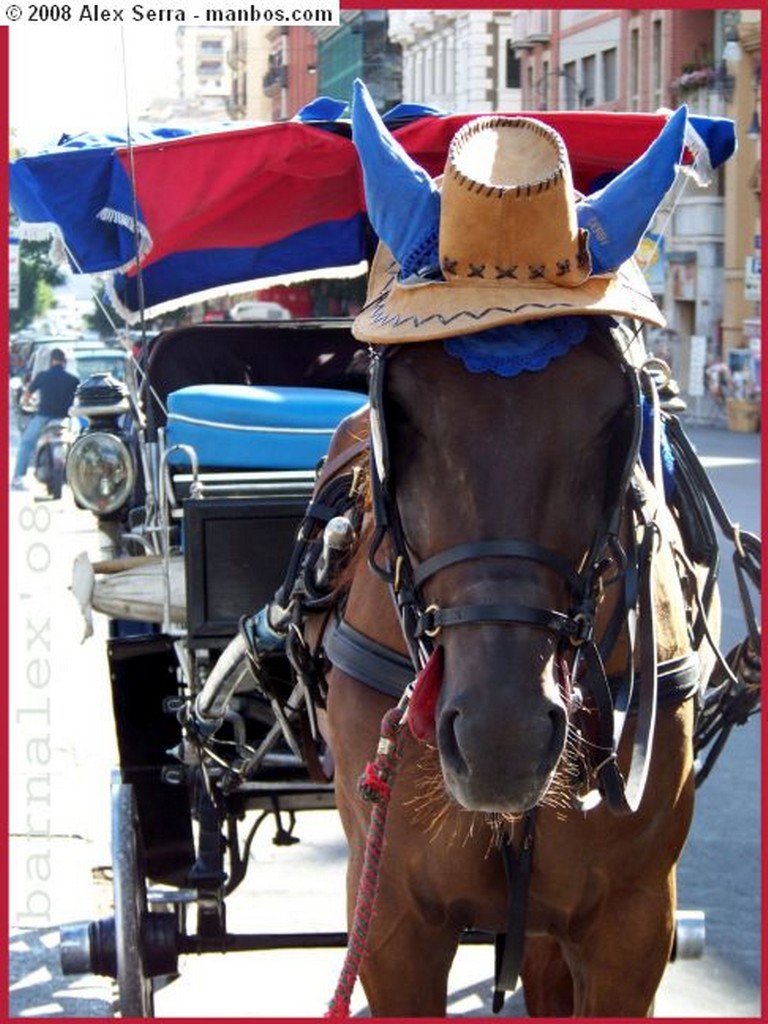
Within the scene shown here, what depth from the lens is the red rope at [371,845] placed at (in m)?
3.43

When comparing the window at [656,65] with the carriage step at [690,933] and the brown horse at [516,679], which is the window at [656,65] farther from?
the brown horse at [516,679]

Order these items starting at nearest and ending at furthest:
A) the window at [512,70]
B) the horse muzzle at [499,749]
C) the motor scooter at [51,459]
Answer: the horse muzzle at [499,749] → the motor scooter at [51,459] → the window at [512,70]

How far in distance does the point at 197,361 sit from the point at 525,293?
3518 millimetres

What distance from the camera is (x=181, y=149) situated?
5211mm

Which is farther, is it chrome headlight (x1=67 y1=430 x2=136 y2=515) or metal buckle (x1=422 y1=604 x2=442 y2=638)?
chrome headlight (x1=67 y1=430 x2=136 y2=515)

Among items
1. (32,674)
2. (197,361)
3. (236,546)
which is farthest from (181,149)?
(32,674)

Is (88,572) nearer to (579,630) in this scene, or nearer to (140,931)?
(140,931)

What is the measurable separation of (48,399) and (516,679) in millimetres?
19847

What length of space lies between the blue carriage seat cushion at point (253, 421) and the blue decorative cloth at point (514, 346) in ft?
7.43

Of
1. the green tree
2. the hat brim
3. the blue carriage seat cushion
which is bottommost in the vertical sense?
the blue carriage seat cushion

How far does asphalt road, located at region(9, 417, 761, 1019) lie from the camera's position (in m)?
6.28

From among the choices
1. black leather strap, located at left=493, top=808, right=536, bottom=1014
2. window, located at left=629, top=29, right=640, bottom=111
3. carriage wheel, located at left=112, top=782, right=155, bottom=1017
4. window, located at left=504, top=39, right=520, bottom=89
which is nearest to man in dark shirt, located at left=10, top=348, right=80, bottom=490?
carriage wheel, located at left=112, top=782, right=155, bottom=1017

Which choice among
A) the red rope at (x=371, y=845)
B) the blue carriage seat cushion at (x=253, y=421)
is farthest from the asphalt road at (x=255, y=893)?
the red rope at (x=371, y=845)

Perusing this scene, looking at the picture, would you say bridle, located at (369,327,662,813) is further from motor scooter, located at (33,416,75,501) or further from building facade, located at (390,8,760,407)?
building facade, located at (390,8,760,407)
